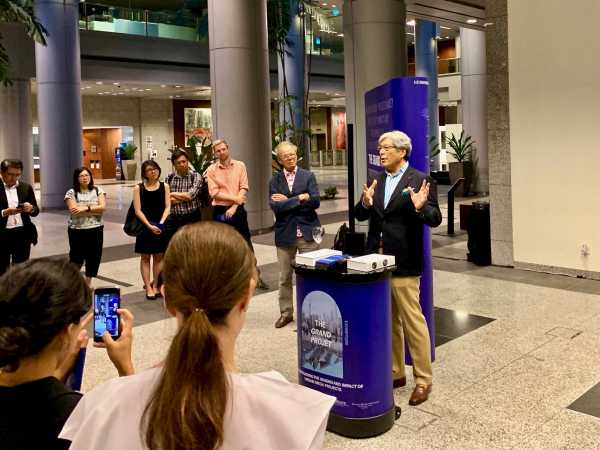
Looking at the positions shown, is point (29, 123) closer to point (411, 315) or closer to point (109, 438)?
point (411, 315)

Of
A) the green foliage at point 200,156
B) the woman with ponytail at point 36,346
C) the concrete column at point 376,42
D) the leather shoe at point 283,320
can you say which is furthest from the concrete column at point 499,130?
the woman with ponytail at point 36,346

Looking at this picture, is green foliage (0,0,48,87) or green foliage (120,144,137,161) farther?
green foliage (120,144,137,161)

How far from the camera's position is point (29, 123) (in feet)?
65.6

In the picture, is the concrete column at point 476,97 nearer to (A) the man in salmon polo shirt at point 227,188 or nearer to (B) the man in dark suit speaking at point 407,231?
(A) the man in salmon polo shirt at point 227,188

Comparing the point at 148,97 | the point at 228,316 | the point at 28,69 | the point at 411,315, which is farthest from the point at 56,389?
the point at 148,97

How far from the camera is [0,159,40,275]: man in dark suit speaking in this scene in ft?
21.7

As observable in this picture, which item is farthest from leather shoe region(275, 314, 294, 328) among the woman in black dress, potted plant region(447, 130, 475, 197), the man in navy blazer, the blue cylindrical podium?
potted plant region(447, 130, 475, 197)

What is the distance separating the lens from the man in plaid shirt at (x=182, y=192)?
7.25 meters

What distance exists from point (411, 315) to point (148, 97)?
102ft

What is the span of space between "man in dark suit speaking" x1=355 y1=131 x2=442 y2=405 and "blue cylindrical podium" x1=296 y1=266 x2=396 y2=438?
0.37m

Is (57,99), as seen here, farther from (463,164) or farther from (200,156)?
(463,164)

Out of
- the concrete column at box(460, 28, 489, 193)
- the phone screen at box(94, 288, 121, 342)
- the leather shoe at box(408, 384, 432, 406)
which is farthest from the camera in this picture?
the concrete column at box(460, 28, 489, 193)

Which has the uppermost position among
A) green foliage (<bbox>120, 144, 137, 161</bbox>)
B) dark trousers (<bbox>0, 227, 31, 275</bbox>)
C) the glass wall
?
the glass wall

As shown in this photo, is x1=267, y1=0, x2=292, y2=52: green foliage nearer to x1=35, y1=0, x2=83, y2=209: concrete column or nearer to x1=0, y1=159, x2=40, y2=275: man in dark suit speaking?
x1=35, y1=0, x2=83, y2=209: concrete column
